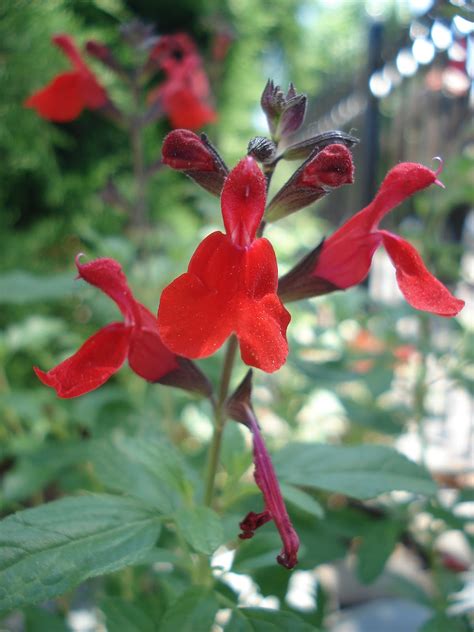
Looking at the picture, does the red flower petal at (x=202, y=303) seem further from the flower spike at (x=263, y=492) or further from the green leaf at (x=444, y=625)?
the green leaf at (x=444, y=625)

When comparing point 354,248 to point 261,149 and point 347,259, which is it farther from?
point 261,149

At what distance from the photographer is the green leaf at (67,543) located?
573 mm

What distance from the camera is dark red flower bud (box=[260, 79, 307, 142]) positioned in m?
0.72

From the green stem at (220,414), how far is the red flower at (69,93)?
44.0 inches

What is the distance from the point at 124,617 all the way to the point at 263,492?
10.7 inches

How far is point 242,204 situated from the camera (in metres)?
0.66

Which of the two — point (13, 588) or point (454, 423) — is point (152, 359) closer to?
point (13, 588)

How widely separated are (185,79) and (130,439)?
4.36 ft

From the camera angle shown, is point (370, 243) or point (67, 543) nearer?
point (67, 543)

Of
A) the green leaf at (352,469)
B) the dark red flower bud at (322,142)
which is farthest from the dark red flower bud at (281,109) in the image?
the green leaf at (352,469)

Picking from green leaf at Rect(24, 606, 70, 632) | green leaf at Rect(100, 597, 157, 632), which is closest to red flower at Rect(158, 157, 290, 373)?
green leaf at Rect(100, 597, 157, 632)

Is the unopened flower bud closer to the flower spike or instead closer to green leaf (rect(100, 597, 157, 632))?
the flower spike

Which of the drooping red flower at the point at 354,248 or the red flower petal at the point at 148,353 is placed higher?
the drooping red flower at the point at 354,248

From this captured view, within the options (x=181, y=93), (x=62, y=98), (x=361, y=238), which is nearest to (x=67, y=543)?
(x=361, y=238)
